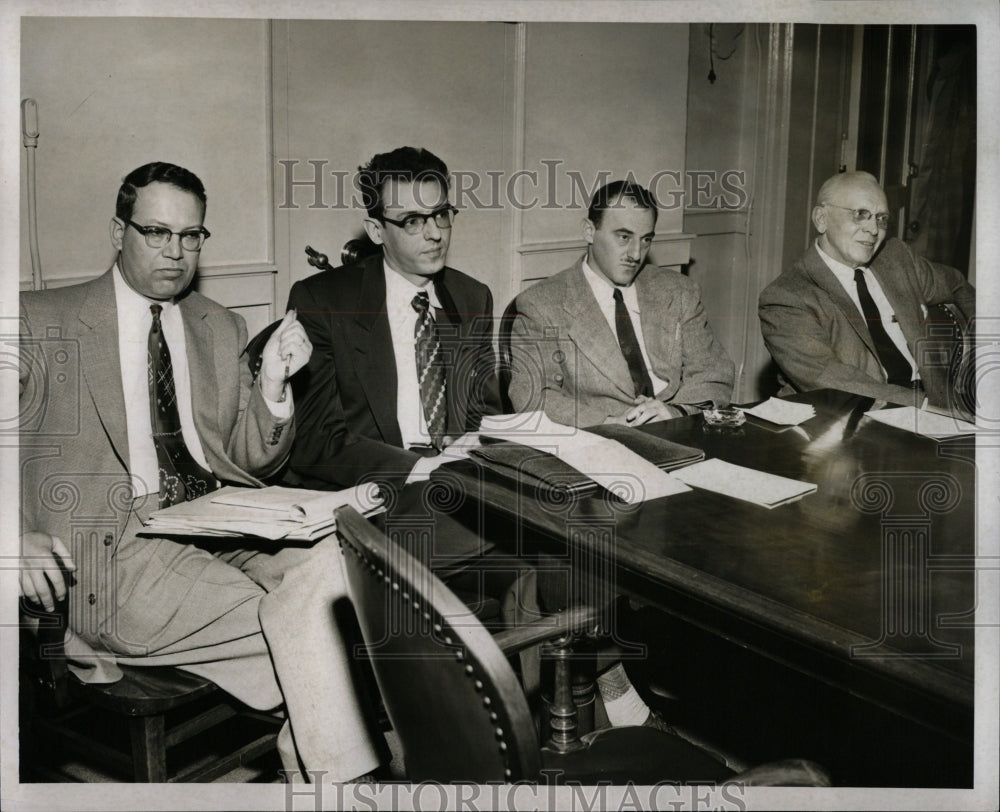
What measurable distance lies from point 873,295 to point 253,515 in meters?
2.12

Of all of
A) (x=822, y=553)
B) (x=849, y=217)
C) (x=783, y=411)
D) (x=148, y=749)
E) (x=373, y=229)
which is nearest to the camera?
(x=822, y=553)

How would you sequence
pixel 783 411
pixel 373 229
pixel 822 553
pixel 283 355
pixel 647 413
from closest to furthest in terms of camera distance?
1. pixel 822 553
2. pixel 283 355
3. pixel 783 411
4. pixel 373 229
5. pixel 647 413

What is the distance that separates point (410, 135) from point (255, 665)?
151 cm

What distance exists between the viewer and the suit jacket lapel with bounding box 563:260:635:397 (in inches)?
114

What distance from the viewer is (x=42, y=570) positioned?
6.35 ft

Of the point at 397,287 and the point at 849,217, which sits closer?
the point at 397,287

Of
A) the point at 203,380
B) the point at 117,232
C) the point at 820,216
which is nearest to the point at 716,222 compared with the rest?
the point at 820,216

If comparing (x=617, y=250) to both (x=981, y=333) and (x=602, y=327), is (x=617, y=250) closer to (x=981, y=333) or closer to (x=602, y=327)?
(x=602, y=327)

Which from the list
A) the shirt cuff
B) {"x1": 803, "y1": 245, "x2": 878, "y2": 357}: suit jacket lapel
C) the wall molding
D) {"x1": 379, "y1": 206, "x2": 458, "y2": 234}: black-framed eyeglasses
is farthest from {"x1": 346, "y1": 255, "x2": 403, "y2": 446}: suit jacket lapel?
the wall molding

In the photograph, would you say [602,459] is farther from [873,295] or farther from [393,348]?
[873,295]

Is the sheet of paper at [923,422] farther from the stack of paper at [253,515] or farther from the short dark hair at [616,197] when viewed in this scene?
the stack of paper at [253,515]

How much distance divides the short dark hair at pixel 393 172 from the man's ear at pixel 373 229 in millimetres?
14

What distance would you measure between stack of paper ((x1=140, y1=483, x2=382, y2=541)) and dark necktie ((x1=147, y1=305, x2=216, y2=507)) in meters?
0.07

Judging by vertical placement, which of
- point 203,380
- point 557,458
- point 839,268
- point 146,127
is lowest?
point 557,458
